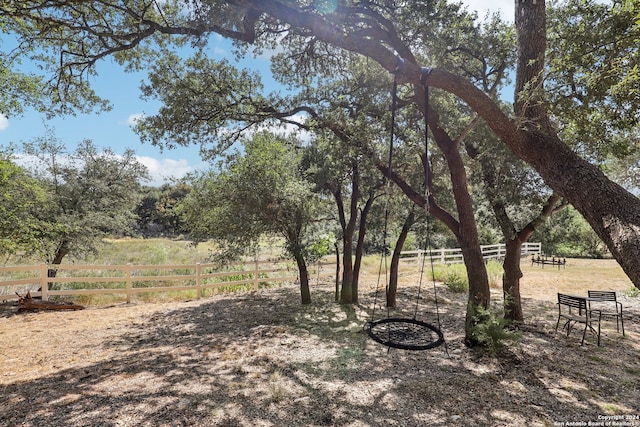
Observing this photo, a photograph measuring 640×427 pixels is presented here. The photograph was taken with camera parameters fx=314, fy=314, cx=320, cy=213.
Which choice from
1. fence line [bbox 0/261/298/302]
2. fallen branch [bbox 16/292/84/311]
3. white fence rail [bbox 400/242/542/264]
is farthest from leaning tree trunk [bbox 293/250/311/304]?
white fence rail [bbox 400/242/542/264]

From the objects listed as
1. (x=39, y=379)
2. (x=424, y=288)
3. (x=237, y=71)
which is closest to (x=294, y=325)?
(x=39, y=379)

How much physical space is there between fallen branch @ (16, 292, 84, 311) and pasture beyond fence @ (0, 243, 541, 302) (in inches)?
10.9

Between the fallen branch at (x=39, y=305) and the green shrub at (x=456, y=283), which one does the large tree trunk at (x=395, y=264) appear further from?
the fallen branch at (x=39, y=305)

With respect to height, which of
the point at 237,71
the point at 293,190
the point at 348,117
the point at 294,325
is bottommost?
the point at 294,325

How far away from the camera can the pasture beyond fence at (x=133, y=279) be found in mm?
7531

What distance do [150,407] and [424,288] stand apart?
967 centimetres

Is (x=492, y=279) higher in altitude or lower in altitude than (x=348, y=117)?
lower

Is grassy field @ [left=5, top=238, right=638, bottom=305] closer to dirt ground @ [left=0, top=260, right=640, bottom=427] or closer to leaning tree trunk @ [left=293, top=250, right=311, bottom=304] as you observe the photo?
leaning tree trunk @ [left=293, top=250, right=311, bottom=304]

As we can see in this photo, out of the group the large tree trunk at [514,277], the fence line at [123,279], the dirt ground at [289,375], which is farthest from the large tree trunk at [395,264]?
the fence line at [123,279]

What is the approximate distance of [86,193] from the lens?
9547mm

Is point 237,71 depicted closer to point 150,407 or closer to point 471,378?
point 150,407

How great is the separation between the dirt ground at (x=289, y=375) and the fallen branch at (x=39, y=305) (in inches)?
11.2

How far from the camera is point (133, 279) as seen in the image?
27.5ft

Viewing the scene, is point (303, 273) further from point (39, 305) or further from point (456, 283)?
point (39, 305)
